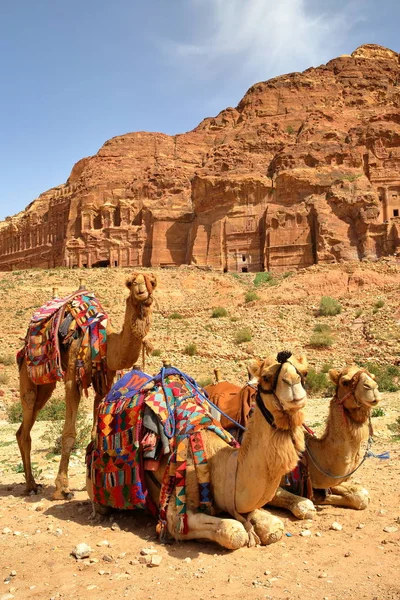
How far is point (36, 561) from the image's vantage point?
4.17 meters

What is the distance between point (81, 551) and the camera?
419 cm

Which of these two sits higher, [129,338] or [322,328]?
[129,338]

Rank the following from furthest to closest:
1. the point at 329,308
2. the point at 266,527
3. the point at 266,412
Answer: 1. the point at 329,308
2. the point at 266,527
3. the point at 266,412

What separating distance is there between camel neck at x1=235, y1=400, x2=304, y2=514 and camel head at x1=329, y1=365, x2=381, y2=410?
3.58 feet

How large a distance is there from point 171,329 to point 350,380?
2145cm

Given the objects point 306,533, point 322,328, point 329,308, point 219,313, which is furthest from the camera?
point 219,313

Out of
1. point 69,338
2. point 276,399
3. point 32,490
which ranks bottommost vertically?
point 32,490

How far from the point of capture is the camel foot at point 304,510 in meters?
4.65

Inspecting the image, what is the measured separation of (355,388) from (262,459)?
52.9 inches

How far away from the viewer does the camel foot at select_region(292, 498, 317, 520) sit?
465cm

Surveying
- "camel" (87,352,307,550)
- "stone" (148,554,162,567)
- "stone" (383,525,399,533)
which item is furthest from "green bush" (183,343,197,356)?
"stone" (148,554,162,567)

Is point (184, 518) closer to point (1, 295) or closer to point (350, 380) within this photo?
point (350, 380)

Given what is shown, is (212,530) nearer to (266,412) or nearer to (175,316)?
(266,412)

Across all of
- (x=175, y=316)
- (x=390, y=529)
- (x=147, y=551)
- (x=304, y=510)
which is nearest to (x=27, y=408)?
(x=147, y=551)
